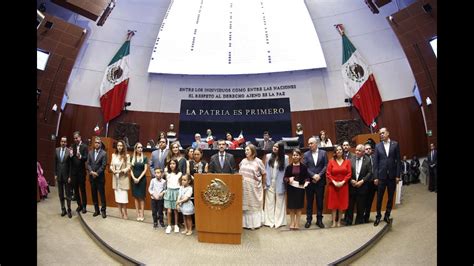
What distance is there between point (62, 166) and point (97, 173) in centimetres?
47

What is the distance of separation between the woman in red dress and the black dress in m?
0.32

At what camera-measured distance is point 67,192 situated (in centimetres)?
405

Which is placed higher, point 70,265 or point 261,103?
point 261,103

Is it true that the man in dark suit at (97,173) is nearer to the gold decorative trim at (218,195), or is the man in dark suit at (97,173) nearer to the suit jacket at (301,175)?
the gold decorative trim at (218,195)

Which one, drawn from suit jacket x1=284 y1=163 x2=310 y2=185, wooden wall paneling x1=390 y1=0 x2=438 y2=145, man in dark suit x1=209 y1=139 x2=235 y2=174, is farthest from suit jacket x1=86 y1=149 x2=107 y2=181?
wooden wall paneling x1=390 y1=0 x2=438 y2=145

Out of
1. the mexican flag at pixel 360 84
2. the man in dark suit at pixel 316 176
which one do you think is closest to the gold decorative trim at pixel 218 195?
the man in dark suit at pixel 316 176

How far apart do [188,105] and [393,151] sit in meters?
6.44

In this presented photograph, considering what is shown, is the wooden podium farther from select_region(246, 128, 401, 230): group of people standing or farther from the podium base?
select_region(246, 128, 401, 230): group of people standing

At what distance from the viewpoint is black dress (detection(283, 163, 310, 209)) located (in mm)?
3701

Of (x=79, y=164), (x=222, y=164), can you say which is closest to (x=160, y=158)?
(x=222, y=164)

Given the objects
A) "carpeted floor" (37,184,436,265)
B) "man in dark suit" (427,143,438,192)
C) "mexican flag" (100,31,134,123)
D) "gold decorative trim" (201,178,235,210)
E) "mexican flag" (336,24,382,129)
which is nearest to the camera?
"carpeted floor" (37,184,436,265)

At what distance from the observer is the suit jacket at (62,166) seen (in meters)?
4.02

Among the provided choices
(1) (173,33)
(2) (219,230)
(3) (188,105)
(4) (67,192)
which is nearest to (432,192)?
(2) (219,230)
